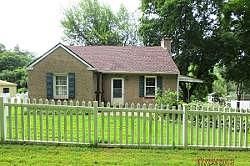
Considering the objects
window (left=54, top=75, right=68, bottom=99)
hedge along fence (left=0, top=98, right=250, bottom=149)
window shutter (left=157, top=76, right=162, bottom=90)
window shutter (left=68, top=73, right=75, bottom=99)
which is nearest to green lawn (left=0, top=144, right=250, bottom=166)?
hedge along fence (left=0, top=98, right=250, bottom=149)

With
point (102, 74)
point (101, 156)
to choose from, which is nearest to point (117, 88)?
point (102, 74)

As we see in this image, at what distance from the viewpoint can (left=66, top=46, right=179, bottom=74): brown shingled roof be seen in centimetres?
2946

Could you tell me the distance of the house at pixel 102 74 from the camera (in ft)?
91.7

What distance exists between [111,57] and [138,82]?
343cm

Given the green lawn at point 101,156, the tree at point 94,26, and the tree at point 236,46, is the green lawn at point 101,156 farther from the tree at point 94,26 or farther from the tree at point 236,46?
the tree at point 94,26

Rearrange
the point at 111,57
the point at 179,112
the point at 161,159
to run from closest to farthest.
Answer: the point at 161,159
the point at 179,112
the point at 111,57

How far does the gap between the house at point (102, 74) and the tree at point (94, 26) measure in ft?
96.0

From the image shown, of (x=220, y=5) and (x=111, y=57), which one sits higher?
(x=220, y=5)

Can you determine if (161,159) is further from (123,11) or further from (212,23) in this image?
(123,11)

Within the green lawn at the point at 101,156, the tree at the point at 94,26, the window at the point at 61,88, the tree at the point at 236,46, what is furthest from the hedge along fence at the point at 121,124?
the tree at the point at 94,26

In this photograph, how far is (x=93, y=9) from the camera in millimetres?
61469

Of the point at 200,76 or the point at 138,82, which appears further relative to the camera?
the point at 200,76

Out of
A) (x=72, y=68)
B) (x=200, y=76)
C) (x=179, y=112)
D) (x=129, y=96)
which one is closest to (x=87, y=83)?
(x=72, y=68)

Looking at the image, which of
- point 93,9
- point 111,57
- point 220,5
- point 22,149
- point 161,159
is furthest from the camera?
point 93,9
